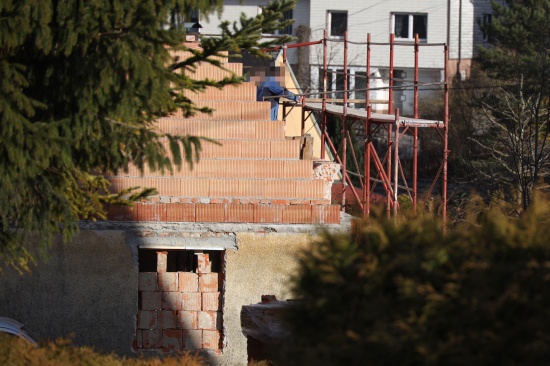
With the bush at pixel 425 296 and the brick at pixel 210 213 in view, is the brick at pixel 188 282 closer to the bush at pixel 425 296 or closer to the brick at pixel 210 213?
the brick at pixel 210 213

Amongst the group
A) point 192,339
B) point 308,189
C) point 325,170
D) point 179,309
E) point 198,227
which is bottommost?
point 192,339

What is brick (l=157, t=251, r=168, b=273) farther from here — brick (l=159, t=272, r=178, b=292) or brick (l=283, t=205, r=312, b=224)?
brick (l=283, t=205, r=312, b=224)

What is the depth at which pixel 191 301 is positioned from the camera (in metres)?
9.92

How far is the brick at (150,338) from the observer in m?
9.87

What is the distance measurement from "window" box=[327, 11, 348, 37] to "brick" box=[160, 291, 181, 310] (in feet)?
102

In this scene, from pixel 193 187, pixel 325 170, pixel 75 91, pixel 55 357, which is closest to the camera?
pixel 75 91

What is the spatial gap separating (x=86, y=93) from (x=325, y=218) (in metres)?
Answer: 4.70

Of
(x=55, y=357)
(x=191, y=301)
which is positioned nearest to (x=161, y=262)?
(x=191, y=301)

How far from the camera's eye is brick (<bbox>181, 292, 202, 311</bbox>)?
32.5 ft

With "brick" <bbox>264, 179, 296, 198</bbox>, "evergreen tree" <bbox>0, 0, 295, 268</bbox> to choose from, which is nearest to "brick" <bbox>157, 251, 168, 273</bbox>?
"brick" <bbox>264, 179, 296, 198</bbox>

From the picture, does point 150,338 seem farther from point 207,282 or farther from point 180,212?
point 180,212

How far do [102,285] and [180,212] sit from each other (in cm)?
114

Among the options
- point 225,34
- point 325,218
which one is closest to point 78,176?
point 225,34

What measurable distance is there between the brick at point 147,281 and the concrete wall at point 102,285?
0.13 m
